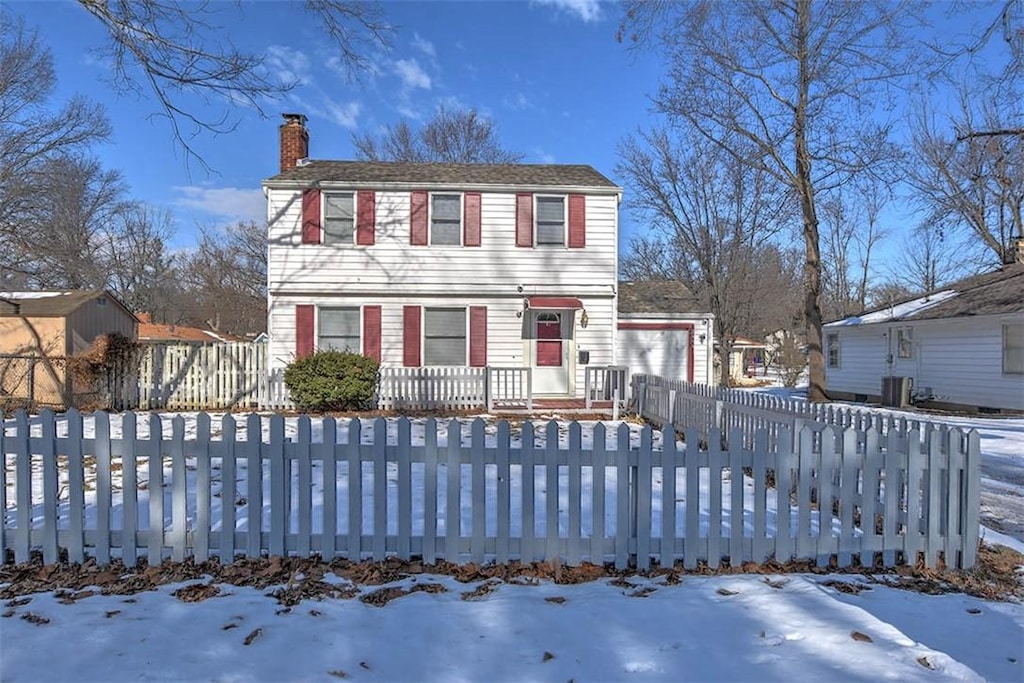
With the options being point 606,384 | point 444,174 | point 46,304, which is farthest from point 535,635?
point 46,304

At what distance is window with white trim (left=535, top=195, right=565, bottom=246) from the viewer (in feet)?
48.5

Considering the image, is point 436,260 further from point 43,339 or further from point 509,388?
point 43,339

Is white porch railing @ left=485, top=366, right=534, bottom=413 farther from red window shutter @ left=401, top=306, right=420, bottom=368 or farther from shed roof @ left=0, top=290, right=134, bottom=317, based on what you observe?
shed roof @ left=0, top=290, right=134, bottom=317

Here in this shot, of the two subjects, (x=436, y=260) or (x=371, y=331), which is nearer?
(x=371, y=331)

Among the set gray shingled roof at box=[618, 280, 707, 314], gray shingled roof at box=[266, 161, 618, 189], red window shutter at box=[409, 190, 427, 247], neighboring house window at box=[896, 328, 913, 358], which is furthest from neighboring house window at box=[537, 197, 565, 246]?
neighboring house window at box=[896, 328, 913, 358]

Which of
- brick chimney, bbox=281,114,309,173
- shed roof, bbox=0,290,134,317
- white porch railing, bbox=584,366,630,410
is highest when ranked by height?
brick chimney, bbox=281,114,309,173

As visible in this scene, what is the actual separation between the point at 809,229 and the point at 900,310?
13.8ft

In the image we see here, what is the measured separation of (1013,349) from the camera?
1554 cm

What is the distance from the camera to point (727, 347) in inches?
1077

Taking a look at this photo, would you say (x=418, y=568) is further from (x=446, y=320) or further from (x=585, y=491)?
(x=446, y=320)

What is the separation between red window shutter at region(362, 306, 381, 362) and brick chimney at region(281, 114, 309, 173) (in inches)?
201

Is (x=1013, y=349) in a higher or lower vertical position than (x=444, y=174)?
lower

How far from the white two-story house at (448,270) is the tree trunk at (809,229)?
921 centimetres

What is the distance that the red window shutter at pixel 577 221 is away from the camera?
14734 millimetres
